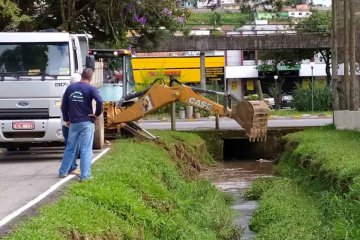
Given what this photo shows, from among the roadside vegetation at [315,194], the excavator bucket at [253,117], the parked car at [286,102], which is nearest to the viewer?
the roadside vegetation at [315,194]

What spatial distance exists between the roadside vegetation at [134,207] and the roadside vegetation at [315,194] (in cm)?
98

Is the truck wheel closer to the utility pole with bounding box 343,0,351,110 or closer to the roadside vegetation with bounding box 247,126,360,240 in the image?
the roadside vegetation with bounding box 247,126,360,240

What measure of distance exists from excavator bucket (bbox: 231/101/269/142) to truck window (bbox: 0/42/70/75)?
6.10 meters

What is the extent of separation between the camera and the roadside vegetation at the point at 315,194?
45.4ft

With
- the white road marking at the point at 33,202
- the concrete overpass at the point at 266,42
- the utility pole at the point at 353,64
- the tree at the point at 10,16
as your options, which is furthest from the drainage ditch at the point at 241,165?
the concrete overpass at the point at 266,42

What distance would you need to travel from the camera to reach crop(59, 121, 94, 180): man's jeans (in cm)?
1388

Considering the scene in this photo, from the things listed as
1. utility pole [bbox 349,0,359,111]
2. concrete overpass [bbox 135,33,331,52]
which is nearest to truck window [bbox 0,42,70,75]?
utility pole [bbox 349,0,359,111]

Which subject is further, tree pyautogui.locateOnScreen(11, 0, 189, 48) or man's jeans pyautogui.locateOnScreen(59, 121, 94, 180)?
tree pyautogui.locateOnScreen(11, 0, 189, 48)

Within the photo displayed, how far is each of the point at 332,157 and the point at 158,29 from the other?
10.6 m

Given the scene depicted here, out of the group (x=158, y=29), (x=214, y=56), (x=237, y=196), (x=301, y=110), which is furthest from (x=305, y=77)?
(x=237, y=196)

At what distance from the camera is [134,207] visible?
12.1 meters

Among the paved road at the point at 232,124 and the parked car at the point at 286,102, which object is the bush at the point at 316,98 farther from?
the paved road at the point at 232,124

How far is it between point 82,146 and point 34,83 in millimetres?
4730

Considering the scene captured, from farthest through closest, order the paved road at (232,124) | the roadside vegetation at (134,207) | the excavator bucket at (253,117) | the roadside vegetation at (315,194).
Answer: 1. the paved road at (232,124)
2. the excavator bucket at (253,117)
3. the roadside vegetation at (315,194)
4. the roadside vegetation at (134,207)
